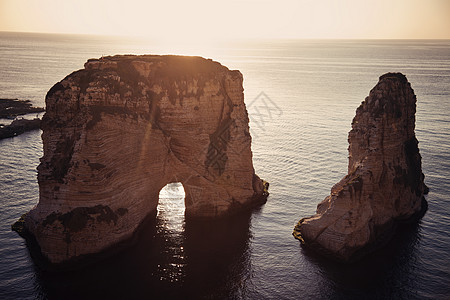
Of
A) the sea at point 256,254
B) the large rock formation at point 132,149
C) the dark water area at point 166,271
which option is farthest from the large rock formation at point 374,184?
the large rock formation at point 132,149

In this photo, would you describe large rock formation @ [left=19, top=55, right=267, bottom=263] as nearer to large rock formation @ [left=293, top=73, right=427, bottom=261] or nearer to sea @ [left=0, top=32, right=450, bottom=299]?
sea @ [left=0, top=32, right=450, bottom=299]

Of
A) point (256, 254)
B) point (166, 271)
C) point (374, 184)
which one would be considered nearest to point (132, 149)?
point (166, 271)

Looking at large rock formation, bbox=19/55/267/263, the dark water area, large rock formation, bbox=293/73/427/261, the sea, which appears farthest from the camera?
large rock formation, bbox=293/73/427/261

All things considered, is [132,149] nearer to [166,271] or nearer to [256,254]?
[166,271]

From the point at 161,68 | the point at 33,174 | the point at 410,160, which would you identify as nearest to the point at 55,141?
the point at 161,68

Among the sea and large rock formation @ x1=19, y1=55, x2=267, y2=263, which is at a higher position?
large rock formation @ x1=19, y1=55, x2=267, y2=263

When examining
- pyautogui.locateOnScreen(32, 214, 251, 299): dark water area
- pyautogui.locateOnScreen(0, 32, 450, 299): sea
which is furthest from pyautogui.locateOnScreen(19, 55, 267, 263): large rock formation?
pyautogui.locateOnScreen(0, 32, 450, 299): sea
